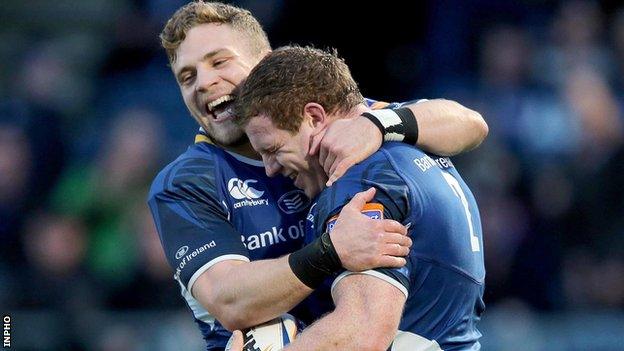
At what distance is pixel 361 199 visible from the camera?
165 inches

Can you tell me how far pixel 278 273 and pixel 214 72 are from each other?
1.24m

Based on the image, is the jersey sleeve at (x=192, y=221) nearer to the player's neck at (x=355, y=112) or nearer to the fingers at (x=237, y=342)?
the fingers at (x=237, y=342)

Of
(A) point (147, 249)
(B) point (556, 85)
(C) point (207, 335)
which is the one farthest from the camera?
(B) point (556, 85)

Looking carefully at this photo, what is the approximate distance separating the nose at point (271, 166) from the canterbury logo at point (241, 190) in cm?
36

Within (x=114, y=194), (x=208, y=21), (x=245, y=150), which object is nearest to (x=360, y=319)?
(x=245, y=150)

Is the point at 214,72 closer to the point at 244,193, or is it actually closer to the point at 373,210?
the point at 244,193

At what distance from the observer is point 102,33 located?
11430 mm

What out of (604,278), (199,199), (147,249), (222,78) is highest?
(222,78)

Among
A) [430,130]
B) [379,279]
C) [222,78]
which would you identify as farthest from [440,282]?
[222,78]

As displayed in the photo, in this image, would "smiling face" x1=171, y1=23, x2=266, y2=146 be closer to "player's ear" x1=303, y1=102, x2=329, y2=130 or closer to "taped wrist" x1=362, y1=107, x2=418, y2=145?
"player's ear" x1=303, y1=102, x2=329, y2=130

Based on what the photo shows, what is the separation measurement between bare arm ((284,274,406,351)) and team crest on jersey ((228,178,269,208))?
1055 millimetres

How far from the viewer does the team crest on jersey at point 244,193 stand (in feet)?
16.7

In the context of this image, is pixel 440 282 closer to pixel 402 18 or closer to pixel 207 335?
pixel 207 335

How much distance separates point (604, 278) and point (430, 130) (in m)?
5.12
